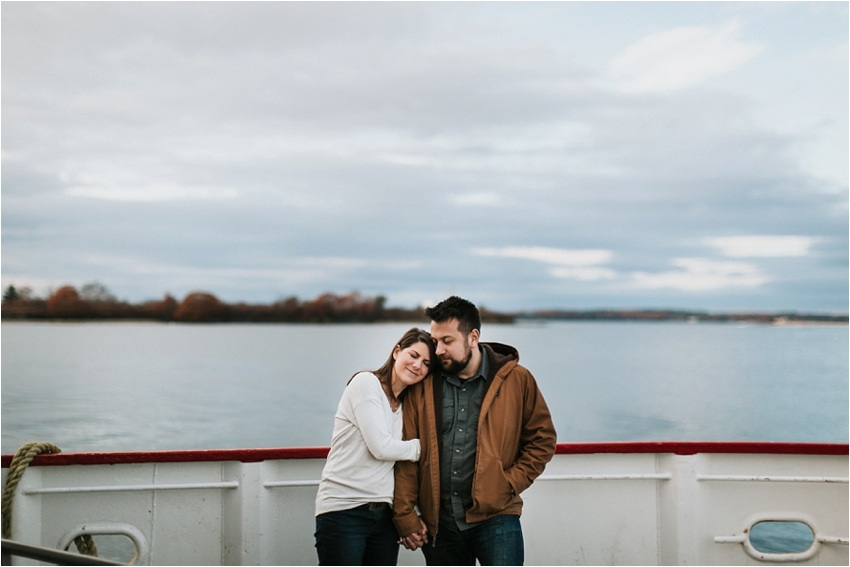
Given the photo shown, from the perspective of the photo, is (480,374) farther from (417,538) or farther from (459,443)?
(417,538)

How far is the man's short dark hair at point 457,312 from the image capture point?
2.65m

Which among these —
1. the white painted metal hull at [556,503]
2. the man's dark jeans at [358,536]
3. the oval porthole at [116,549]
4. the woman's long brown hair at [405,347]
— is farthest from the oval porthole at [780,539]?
the woman's long brown hair at [405,347]

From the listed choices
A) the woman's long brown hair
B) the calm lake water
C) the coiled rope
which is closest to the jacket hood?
the woman's long brown hair

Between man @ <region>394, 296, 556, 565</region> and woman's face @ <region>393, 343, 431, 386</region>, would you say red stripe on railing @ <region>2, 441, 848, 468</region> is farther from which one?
woman's face @ <region>393, 343, 431, 386</region>

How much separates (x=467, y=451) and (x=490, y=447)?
0.10 metres

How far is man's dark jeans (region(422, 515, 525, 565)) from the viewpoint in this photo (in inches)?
104

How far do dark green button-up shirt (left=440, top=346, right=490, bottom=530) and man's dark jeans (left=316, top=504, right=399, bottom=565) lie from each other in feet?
0.77

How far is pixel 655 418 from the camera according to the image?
31109 millimetres

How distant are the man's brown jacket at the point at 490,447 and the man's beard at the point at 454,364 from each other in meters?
0.09

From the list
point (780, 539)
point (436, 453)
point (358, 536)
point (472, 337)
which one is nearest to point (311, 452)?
point (358, 536)

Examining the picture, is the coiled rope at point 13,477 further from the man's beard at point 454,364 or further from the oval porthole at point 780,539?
the oval porthole at point 780,539

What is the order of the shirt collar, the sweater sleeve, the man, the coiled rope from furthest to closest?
the coiled rope < the shirt collar < the man < the sweater sleeve

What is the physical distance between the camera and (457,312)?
2648 mm

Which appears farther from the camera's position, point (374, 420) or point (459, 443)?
point (459, 443)
